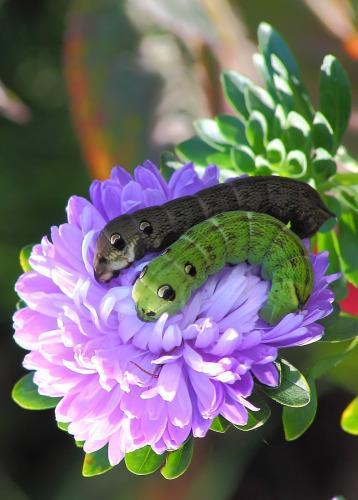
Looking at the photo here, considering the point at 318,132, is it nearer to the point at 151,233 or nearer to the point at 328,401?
the point at 151,233

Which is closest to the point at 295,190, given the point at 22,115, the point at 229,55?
the point at 229,55

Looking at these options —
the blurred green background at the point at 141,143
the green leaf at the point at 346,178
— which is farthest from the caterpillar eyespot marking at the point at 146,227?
the blurred green background at the point at 141,143

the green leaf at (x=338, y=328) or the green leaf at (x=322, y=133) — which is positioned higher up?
the green leaf at (x=322, y=133)

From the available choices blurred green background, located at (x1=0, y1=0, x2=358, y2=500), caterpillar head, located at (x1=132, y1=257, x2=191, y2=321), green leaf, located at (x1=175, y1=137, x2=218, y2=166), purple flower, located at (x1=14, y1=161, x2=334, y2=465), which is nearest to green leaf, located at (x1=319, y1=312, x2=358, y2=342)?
purple flower, located at (x1=14, y1=161, x2=334, y2=465)

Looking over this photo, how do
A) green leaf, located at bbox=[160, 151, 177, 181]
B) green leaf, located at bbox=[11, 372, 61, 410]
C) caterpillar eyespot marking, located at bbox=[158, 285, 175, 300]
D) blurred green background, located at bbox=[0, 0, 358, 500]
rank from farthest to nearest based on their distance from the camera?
blurred green background, located at bbox=[0, 0, 358, 500] → green leaf, located at bbox=[160, 151, 177, 181] → green leaf, located at bbox=[11, 372, 61, 410] → caterpillar eyespot marking, located at bbox=[158, 285, 175, 300]

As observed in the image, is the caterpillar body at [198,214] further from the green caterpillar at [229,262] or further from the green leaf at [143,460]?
the green leaf at [143,460]

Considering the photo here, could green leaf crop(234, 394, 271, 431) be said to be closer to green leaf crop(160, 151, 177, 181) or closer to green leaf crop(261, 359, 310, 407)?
green leaf crop(261, 359, 310, 407)
